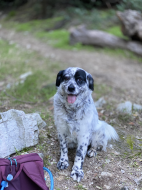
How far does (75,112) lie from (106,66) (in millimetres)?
4924

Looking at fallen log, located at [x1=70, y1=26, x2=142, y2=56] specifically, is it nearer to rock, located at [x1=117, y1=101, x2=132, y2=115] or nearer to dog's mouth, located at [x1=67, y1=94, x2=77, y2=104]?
rock, located at [x1=117, y1=101, x2=132, y2=115]

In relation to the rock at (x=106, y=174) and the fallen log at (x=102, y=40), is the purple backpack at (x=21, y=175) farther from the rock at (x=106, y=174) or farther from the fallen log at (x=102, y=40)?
the fallen log at (x=102, y=40)

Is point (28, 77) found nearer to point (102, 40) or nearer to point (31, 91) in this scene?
point (31, 91)

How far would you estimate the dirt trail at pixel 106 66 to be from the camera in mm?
5517

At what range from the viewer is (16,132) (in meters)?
2.66

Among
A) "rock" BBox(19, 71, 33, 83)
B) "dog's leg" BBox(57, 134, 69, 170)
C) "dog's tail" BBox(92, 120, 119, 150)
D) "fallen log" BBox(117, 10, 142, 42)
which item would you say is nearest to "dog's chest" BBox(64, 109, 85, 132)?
"dog's leg" BBox(57, 134, 69, 170)

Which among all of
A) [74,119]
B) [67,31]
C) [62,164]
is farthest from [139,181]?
[67,31]

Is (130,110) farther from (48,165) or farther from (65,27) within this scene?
(65,27)

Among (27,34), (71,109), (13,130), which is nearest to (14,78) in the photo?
(13,130)

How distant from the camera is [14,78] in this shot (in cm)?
527

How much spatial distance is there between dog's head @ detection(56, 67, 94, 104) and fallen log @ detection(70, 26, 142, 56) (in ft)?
19.4

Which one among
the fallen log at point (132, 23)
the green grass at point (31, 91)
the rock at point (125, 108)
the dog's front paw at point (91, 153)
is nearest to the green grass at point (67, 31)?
the fallen log at point (132, 23)

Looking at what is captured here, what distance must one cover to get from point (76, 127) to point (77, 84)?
0.55 metres

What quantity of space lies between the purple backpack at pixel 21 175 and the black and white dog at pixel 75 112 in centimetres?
64
